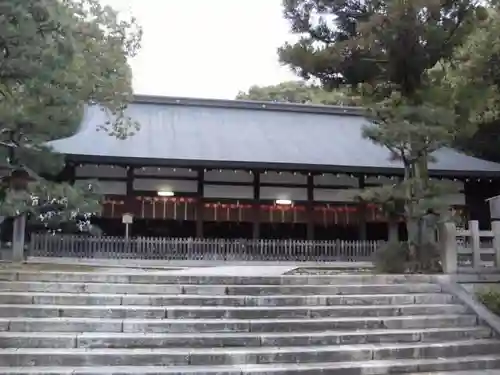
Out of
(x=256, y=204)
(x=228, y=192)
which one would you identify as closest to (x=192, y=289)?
(x=228, y=192)

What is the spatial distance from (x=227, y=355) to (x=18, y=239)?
27.5 ft

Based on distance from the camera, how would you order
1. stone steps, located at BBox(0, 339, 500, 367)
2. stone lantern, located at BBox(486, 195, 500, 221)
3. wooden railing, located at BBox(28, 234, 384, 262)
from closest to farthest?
stone steps, located at BBox(0, 339, 500, 367) < wooden railing, located at BBox(28, 234, 384, 262) < stone lantern, located at BBox(486, 195, 500, 221)

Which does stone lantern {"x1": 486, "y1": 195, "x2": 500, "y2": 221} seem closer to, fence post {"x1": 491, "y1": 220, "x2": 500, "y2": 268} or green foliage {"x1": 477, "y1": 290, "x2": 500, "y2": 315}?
fence post {"x1": 491, "y1": 220, "x2": 500, "y2": 268}

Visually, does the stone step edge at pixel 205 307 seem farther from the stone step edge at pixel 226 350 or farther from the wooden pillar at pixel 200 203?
the wooden pillar at pixel 200 203

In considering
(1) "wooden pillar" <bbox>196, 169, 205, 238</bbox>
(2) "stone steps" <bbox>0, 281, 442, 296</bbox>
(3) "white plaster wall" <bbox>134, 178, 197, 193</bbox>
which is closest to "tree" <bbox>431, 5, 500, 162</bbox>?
(2) "stone steps" <bbox>0, 281, 442, 296</bbox>

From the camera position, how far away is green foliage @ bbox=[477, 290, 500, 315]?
25.4 feet

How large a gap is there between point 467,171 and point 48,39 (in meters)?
12.3

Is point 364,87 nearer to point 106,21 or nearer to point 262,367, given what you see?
point 106,21

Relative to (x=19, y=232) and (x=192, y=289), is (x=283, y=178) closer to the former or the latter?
(x=19, y=232)

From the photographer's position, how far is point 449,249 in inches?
354

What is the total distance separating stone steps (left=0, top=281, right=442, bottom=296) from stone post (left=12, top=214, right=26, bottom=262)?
16.7 ft

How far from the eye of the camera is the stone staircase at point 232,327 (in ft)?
19.2

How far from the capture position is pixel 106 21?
34.2 ft

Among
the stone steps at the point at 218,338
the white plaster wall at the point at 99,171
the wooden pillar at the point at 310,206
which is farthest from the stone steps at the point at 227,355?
the white plaster wall at the point at 99,171
